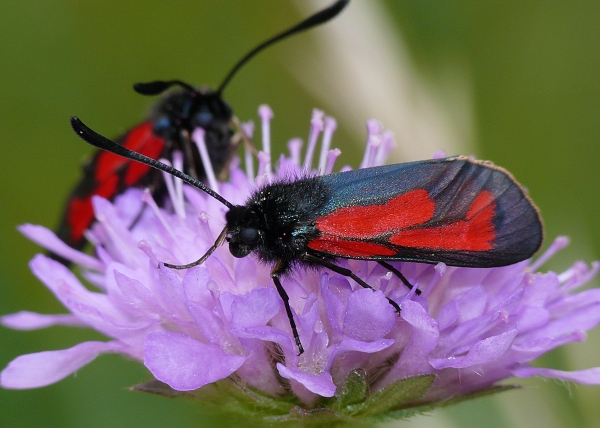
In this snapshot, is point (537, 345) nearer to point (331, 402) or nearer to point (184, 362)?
point (331, 402)

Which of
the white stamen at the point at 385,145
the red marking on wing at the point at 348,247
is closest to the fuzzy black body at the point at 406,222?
the red marking on wing at the point at 348,247

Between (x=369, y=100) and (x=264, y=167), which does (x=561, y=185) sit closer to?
(x=369, y=100)

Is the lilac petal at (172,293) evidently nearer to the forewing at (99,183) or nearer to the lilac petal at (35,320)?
the lilac petal at (35,320)

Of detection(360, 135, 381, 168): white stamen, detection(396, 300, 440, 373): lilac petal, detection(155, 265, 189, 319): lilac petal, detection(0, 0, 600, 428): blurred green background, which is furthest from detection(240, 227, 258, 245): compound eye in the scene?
detection(0, 0, 600, 428): blurred green background

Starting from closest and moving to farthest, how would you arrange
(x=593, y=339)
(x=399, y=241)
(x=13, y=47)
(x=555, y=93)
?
(x=399, y=241) → (x=593, y=339) → (x=555, y=93) → (x=13, y=47)

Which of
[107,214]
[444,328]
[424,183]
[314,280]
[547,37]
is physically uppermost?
[547,37]

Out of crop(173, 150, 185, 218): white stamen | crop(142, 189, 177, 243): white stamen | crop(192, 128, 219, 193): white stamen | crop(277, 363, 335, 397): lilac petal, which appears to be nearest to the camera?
crop(277, 363, 335, 397): lilac petal

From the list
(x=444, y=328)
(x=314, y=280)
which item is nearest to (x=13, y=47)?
(x=314, y=280)

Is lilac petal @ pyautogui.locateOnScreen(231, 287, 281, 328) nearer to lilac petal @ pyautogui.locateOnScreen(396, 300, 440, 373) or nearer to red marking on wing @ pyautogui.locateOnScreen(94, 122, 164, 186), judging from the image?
lilac petal @ pyautogui.locateOnScreen(396, 300, 440, 373)
